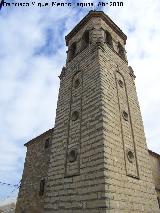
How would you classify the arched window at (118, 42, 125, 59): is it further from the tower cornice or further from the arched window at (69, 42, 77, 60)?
the arched window at (69, 42, 77, 60)

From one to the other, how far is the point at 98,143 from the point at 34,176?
11322mm

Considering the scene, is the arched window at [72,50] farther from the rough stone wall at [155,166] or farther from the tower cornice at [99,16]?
the rough stone wall at [155,166]

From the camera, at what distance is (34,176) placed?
16797 mm

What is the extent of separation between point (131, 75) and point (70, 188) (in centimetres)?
763

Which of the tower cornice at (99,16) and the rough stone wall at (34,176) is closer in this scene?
the tower cornice at (99,16)

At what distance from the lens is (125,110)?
9586 mm

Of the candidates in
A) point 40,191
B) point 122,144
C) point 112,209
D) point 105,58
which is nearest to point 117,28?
point 105,58

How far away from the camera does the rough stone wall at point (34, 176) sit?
50.9 feet

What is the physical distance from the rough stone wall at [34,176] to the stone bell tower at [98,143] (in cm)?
753

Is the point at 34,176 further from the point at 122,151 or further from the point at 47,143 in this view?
the point at 122,151

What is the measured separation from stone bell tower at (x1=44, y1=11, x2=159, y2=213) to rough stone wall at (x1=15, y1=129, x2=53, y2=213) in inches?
297

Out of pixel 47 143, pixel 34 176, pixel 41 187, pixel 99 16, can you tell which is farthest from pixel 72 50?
pixel 34 176

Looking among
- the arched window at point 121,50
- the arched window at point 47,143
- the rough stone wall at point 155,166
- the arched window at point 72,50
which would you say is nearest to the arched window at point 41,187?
the arched window at point 47,143

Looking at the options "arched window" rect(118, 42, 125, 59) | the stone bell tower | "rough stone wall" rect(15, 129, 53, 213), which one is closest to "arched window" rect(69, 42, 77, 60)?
the stone bell tower
